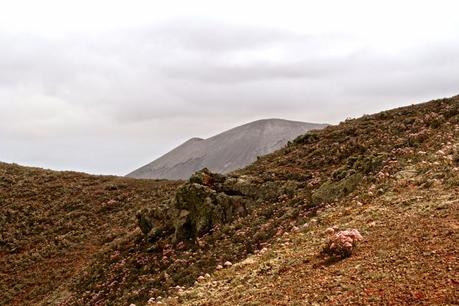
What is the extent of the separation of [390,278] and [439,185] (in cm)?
727

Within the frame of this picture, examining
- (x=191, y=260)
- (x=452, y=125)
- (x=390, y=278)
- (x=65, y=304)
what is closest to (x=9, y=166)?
(x=65, y=304)

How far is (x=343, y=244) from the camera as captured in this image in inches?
526

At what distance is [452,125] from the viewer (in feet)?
89.9

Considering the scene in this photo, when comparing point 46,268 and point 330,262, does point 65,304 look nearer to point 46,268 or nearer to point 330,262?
point 46,268

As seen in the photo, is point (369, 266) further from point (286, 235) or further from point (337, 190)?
point (337, 190)

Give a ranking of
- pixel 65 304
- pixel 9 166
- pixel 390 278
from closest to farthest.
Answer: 1. pixel 390 278
2. pixel 65 304
3. pixel 9 166

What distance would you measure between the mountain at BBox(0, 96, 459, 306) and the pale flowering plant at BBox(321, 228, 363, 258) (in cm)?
12

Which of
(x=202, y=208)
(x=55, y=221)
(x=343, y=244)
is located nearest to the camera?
(x=343, y=244)

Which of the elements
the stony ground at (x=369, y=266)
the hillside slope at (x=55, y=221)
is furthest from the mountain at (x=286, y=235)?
the hillside slope at (x=55, y=221)

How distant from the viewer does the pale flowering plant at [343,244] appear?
13242 millimetres

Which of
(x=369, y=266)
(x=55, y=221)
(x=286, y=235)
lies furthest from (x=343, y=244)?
(x=55, y=221)

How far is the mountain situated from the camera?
1168 cm

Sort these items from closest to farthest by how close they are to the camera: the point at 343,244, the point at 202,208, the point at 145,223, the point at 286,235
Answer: the point at 343,244, the point at 286,235, the point at 202,208, the point at 145,223

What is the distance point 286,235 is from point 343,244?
18.0 feet
